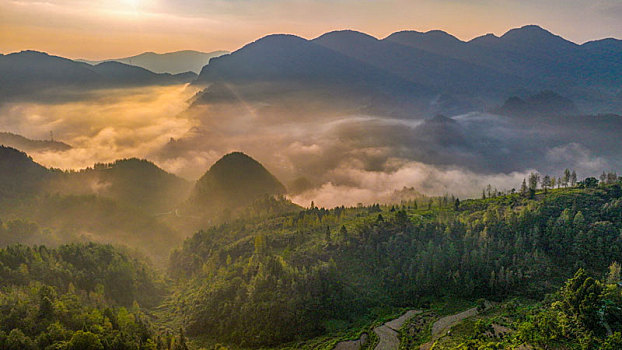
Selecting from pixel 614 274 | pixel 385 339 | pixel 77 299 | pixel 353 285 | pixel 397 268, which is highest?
pixel 614 274

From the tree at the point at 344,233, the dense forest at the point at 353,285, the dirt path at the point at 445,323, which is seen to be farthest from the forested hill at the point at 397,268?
the dirt path at the point at 445,323

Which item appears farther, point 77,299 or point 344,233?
point 344,233

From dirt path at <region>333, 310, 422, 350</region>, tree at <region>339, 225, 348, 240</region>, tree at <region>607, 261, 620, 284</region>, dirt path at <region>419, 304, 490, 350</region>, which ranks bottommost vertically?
dirt path at <region>333, 310, 422, 350</region>

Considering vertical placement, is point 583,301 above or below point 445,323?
above

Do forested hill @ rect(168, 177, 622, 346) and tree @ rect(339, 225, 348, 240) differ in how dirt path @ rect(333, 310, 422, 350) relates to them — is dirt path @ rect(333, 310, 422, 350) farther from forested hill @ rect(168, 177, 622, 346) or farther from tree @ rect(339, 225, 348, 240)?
tree @ rect(339, 225, 348, 240)

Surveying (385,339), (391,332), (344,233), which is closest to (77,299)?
(385,339)

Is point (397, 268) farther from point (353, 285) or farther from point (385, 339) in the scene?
point (385, 339)

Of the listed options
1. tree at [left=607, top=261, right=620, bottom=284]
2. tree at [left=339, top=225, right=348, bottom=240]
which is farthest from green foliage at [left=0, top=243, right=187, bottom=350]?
tree at [left=607, top=261, right=620, bottom=284]

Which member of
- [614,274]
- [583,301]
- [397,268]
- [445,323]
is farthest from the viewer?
[397,268]
